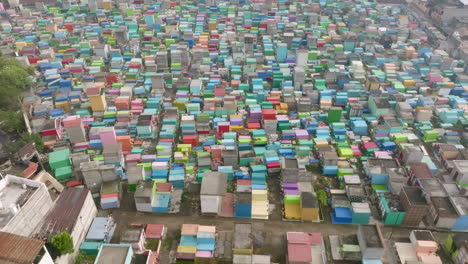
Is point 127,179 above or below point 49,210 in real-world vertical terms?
below

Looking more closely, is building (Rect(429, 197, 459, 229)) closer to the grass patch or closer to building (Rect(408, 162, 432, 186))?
building (Rect(408, 162, 432, 186))

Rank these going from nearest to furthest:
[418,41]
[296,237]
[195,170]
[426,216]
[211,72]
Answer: [296,237], [426,216], [195,170], [211,72], [418,41]

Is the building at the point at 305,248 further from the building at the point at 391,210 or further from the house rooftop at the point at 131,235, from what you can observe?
the house rooftop at the point at 131,235

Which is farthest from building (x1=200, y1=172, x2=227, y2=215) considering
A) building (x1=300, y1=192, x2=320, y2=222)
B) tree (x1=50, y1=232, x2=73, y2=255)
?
tree (x1=50, y1=232, x2=73, y2=255)

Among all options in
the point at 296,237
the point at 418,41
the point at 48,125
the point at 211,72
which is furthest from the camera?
the point at 418,41

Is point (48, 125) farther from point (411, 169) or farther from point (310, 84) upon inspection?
point (411, 169)

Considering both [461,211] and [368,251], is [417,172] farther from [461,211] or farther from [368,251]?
[368,251]

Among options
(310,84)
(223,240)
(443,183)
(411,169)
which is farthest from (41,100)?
(443,183)
